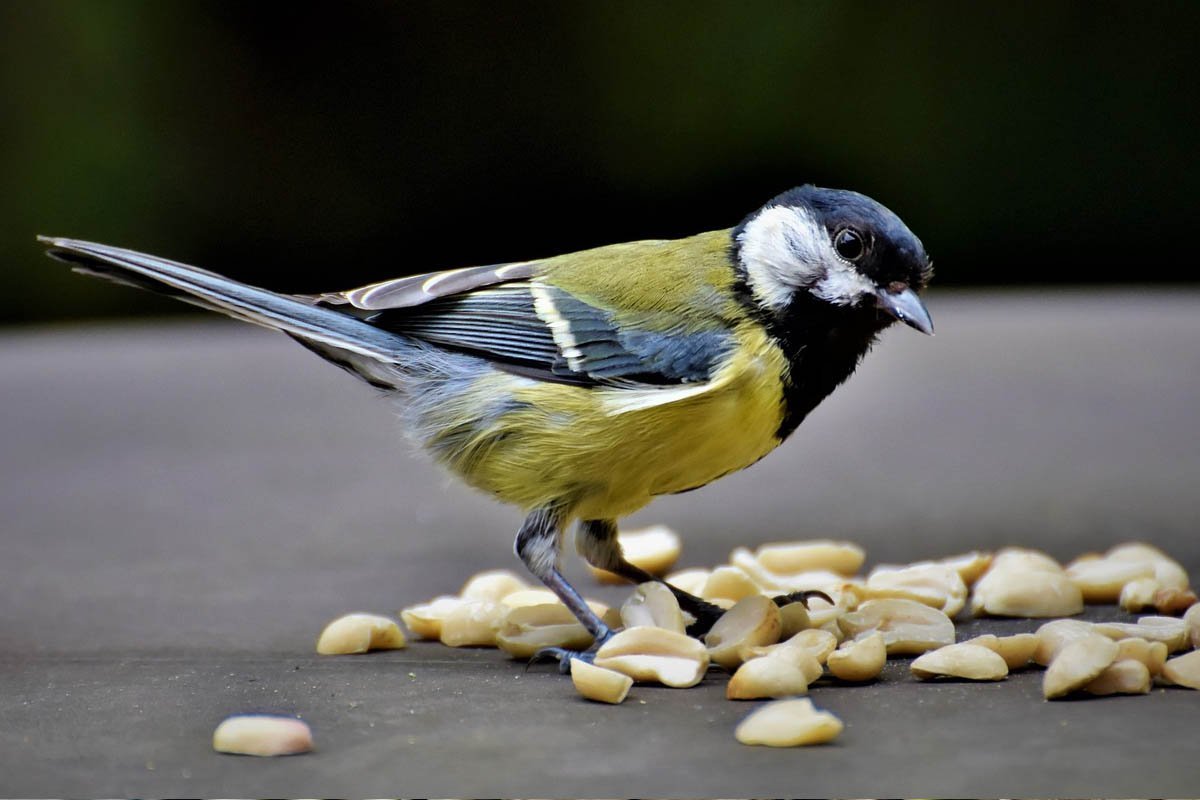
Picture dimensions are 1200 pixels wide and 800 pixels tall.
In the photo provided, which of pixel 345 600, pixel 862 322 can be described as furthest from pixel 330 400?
pixel 862 322

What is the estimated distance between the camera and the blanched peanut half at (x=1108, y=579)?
1.92m

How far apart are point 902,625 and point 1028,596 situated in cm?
28

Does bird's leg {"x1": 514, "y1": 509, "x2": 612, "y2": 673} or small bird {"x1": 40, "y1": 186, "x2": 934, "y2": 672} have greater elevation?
small bird {"x1": 40, "y1": 186, "x2": 934, "y2": 672}

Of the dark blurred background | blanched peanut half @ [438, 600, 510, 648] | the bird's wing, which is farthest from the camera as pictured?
the dark blurred background

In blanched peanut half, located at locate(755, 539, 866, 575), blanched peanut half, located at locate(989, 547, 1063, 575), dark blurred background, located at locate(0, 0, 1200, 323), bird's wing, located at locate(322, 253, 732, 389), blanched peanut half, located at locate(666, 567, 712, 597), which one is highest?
dark blurred background, located at locate(0, 0, 1200, 323)

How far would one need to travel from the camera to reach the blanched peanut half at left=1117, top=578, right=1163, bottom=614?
1840 mm

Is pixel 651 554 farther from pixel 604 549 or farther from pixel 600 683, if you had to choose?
pixel 600 683

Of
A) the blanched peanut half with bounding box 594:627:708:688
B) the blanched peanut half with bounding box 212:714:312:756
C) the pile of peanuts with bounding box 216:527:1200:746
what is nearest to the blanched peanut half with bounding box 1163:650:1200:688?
the pile of peanuts with bounding box 216:527:1200:746

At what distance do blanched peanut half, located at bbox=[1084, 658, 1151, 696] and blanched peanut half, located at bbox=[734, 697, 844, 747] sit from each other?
0.31m

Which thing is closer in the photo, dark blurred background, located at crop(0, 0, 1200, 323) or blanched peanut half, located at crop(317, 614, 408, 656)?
blanched peanut half, located at crop(317, 614, 408, 656)

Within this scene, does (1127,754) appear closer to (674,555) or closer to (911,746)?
(911,746)

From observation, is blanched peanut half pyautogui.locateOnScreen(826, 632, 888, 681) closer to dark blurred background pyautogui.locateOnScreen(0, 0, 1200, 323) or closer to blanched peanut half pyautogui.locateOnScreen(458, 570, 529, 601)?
blanched peanut half pyautogui.locateOnScreen(458, 570, 529, 601)

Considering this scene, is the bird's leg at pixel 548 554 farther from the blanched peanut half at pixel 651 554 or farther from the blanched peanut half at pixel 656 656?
the blanched peanut half at pixel 651 554

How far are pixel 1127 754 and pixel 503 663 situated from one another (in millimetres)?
766
